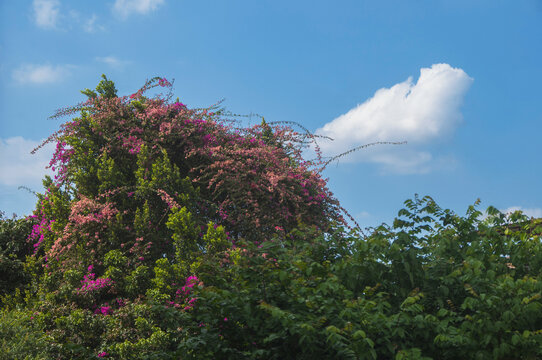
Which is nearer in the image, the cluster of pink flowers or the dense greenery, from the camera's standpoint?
the dense greenery

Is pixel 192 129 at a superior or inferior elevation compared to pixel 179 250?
superior

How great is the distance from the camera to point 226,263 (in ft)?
25.3

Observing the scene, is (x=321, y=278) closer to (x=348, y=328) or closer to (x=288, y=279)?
(x=288, y=279)

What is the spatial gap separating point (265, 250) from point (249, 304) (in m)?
0.62

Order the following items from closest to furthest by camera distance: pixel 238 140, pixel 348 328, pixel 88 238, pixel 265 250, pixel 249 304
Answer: pixel 348 328 < pixel 249 304 < pixel 265 250 < pixel 88 238 < pixel 238 140

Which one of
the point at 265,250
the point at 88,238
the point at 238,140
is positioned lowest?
the point at 265,250

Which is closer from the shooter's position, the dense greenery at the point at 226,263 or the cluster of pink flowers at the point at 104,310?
the dense greenery at the point at 226,263

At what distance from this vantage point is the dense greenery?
168 inches

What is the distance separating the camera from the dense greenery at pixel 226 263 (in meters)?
4.28

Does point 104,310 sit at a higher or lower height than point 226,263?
lower

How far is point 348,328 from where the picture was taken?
3697mm

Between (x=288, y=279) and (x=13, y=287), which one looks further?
(x=13, y=287)

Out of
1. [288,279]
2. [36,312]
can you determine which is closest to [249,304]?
[288,279]

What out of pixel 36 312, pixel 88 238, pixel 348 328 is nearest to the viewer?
pixel 348 328
